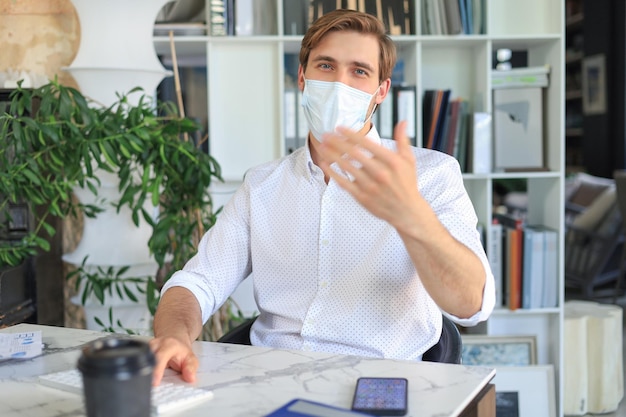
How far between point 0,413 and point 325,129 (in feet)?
3.16

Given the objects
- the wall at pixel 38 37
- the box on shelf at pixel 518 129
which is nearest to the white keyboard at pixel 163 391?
the wall at pixel 38 37

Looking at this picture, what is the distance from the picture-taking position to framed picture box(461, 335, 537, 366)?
3.12 meters

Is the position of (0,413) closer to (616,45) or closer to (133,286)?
(133,286)

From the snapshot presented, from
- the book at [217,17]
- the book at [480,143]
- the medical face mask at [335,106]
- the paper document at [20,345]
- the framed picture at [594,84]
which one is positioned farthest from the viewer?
the framed picture at [594,84]

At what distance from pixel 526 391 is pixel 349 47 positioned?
176 cm

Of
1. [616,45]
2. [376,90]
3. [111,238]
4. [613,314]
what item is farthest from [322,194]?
[616,45]

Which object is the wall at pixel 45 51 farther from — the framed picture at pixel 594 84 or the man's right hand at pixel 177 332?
the framed picture at pixel 594 84

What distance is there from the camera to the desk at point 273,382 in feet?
3.62

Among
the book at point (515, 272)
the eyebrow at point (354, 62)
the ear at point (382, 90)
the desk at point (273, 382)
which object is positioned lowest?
the book at point (515, 272)

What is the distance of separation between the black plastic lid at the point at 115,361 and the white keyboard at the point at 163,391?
0.62 feet

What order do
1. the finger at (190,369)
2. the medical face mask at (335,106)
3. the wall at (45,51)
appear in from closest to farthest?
the finger at (190,369)
the medical face mask at (335,106)
the wall at (45,51)

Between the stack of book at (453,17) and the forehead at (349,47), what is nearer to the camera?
the forehead at (349,47)

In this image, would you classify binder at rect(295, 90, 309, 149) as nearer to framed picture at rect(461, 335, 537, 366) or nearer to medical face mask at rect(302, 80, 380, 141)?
framed picture at rect(461, 335, 537, 366)

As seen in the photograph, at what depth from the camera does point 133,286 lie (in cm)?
276
